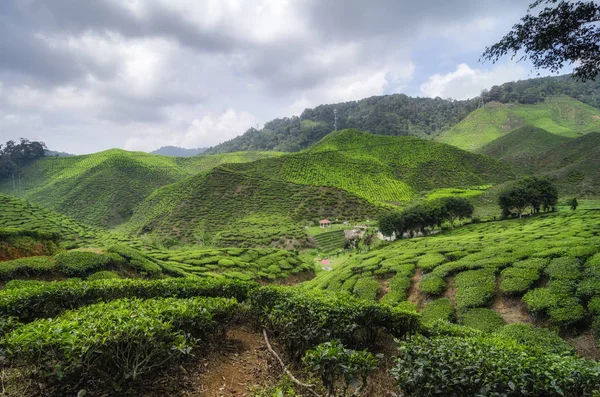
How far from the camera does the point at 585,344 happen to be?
8.37 meters

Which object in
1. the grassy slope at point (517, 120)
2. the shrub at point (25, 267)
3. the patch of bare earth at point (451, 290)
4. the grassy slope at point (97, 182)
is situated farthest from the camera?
the grassy slope at point (517, 120)

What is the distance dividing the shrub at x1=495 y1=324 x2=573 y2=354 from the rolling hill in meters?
36.0

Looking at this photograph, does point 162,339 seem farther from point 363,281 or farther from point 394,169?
point 394,169

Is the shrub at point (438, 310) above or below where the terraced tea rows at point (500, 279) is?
below

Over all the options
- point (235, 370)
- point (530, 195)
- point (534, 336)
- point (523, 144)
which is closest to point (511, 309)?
point (534, 336)

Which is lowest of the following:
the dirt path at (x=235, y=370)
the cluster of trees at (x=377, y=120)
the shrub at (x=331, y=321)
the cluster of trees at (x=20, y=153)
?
the dirt path at (x=235, y=370)

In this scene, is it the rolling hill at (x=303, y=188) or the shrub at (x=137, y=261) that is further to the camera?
the rolling hill at (x=303, y=188)

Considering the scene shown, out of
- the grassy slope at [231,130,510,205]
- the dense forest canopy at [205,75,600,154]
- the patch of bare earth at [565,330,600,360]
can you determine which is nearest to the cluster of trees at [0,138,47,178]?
the grassy slope at [231,130,510,205]

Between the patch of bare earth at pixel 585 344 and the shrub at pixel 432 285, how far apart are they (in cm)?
467

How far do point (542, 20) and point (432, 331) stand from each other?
12.2 m

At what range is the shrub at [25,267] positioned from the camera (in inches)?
474

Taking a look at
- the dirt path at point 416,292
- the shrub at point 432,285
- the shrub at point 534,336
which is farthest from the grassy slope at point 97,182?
the shrub at point 534,336

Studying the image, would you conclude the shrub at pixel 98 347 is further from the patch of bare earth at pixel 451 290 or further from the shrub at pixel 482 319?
the patch of bare earth at pixel 451 290

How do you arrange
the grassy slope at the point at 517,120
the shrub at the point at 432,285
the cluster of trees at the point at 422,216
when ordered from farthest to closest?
the grassy slope at the point at 517,120 < the cluster of trees at the point at 422,216 < the shrub at the point at 432,285
